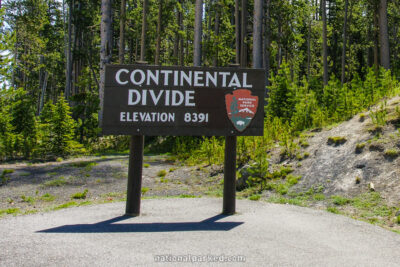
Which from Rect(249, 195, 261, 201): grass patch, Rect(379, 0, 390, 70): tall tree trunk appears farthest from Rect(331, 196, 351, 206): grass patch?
Rect(379, 0, 390, 70): tall tree trunk

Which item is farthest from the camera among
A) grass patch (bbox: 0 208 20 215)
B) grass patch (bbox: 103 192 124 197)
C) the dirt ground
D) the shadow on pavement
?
grass patch (bbox: 103 192 124 197)

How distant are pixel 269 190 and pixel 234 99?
2.97 meters

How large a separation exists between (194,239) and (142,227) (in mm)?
1027

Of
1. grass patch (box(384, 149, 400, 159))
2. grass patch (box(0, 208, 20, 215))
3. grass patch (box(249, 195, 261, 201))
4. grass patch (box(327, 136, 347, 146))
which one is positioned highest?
grass patch (box(327, 136, 347, 146))

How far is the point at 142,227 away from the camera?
18.1 ft

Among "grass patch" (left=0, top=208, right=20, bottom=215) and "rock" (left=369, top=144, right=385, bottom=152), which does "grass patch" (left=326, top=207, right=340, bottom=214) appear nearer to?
"rock" (left=369, top=144, right=385, bottom=152)

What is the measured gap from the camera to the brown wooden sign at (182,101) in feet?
20.1

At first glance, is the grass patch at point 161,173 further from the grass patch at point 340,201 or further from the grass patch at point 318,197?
the grass patch at point 340,201

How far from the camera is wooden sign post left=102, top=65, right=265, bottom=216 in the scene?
6.14 meters

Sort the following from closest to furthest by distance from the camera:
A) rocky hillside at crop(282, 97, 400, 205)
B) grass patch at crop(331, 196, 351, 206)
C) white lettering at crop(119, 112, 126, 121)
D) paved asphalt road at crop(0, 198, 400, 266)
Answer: paved asphalt road at crop(0, 198, 400, 266) → white lettering at crop(119, 112, 126, 121) → grass patch at crop(331, 196, 351, 206) → rocky hillside at crop(282, 97, 400, 205)

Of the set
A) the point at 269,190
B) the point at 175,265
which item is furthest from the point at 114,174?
the point at 175,265

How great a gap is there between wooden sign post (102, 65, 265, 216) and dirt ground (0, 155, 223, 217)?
7.20 feet

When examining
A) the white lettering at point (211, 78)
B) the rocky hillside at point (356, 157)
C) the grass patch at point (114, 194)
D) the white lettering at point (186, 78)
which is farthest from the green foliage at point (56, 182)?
the rocky hillside at point (356, 157)

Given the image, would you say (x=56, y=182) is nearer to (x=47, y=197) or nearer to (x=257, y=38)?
(x=47, y=197)
